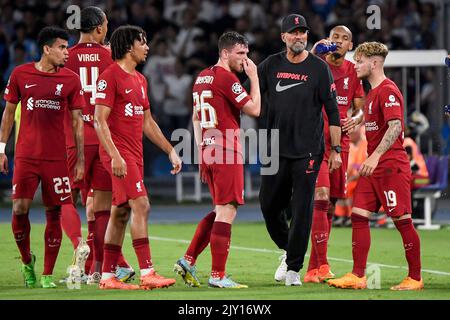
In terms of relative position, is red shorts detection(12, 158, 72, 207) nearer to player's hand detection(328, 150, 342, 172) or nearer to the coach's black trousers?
the coach's black trousers

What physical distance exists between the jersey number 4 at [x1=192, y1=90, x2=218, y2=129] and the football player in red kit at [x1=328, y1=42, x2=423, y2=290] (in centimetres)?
145

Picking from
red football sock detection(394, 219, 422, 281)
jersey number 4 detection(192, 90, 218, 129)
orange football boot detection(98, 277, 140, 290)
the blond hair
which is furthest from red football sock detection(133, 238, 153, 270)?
the blond hair

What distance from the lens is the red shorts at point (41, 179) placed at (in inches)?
471

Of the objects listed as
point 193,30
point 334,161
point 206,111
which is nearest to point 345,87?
point 334,161

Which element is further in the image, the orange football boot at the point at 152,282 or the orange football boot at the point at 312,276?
the orange football boot at the point at 312,276

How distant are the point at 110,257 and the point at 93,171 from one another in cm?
117

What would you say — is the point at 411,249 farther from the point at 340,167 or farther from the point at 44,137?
the point at 44,137

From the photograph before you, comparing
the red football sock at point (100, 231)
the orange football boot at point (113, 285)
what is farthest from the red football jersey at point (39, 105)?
the orange football boot at point (113, 285)

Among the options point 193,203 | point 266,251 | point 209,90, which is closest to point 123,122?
point 209,90

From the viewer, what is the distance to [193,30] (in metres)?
26.1

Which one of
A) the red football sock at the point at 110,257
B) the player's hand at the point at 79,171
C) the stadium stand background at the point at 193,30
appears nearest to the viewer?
the red football sock at the point at 110,257

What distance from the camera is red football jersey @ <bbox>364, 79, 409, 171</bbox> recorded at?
11656mm

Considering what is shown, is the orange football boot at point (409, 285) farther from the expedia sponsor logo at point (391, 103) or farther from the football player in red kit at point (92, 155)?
the football player in red kit at point (92, 155)
